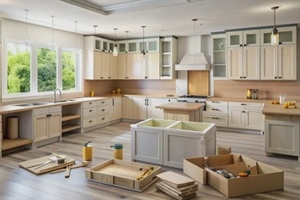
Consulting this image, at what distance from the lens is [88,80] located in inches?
301

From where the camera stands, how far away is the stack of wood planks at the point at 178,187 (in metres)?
2.94

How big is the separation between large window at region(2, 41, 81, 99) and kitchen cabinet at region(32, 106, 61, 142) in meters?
0.86

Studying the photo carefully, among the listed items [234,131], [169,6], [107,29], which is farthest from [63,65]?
[234,131]

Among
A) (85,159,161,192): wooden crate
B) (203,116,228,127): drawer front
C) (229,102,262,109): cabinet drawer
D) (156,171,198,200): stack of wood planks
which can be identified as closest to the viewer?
(156,171,198,200): stack of wood planks

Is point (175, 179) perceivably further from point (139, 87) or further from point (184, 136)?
point (139, 87)

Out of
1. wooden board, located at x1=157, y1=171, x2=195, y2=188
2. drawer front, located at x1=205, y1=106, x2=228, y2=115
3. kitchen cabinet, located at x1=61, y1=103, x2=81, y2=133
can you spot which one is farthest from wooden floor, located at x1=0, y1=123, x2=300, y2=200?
drawer front, located at x1=205, y1=106, x2=228, y2=115

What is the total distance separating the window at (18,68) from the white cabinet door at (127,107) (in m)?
2.85

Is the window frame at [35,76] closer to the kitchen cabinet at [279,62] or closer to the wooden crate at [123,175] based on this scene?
the wooden crate at [123,175]

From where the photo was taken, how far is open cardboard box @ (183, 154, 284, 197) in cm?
301

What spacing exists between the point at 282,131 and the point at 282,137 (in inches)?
4.0

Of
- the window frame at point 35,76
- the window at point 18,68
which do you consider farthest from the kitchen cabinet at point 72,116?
the window at point 18,68

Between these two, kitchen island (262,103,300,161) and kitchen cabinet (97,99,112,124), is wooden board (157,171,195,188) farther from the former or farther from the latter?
kitchen cabinet (97,99,112,124)

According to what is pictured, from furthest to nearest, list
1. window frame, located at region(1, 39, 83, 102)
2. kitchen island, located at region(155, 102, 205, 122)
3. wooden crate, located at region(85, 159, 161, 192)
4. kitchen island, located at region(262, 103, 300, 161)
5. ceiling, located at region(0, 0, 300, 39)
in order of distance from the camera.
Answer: window frame, located at region(1, 39, 83, 102)
kitchen island, located at region(155, 102, 205, 122)
ceiling, located at region(0, 0, 300, 39)
kitchen island, located at region(262, 103, 300, 161)
wooden crate, located at region(85, 159, 161, 192)

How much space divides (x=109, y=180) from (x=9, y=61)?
12.2 feet
